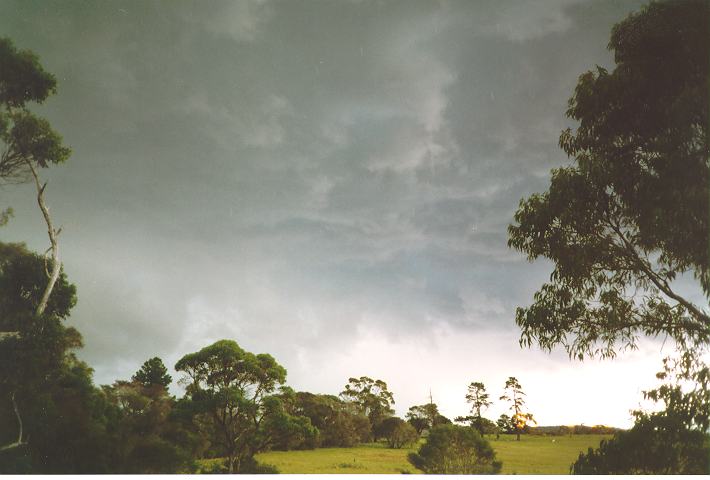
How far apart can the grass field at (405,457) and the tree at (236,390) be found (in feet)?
1.87

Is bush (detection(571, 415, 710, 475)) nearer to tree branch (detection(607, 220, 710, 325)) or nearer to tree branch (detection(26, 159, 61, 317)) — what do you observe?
tree branch (detection(607, 220, 710, 325))

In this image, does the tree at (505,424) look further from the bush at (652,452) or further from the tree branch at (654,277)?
the tree branch at (654,277)

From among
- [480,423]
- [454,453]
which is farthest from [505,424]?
[454,453]

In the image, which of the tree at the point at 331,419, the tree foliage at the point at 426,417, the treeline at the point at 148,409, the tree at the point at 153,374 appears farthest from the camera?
the tree at the point at 331,419

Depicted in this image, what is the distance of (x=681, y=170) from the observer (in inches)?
221

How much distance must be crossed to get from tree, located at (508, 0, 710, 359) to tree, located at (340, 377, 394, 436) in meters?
3.05

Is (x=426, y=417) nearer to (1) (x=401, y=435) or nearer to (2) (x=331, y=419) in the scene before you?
(1) (x=401, y=435)

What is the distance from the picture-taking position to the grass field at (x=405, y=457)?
6277 millimetres

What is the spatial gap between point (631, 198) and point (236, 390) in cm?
784

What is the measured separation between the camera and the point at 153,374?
8.93 metres

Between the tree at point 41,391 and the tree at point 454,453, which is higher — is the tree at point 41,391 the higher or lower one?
the higher one

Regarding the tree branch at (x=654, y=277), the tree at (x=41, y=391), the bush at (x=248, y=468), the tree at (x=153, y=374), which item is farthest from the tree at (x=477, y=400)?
the tree at (x=41, y=391)

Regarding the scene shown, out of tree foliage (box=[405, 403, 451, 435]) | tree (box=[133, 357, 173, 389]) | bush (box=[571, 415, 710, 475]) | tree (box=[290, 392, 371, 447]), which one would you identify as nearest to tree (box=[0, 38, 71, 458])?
tree (box=[133, 357, 173, 389])

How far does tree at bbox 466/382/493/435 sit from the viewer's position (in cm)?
754
